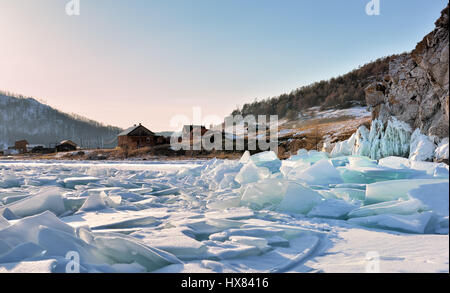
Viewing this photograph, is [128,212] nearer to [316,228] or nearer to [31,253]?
[31,253]

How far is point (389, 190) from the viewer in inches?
94.0

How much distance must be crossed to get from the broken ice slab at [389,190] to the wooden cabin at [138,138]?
31389mm

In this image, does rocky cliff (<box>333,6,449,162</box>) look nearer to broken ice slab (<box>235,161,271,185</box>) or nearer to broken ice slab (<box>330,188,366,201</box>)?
broken ice slab (<box>330,188,366,201</box>)

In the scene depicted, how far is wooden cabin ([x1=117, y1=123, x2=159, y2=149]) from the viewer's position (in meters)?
32.2

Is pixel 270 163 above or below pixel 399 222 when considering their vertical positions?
A: above

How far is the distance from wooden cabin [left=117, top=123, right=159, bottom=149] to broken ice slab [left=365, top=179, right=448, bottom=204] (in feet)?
103

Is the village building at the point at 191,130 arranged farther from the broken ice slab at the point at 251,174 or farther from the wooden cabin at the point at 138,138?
the broken ice slab at the point at 251,174

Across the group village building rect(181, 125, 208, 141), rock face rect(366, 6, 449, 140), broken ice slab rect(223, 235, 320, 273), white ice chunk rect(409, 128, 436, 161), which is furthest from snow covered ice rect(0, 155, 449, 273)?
village building rect(181, 125, 208, 141)

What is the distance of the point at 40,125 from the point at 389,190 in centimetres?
14138

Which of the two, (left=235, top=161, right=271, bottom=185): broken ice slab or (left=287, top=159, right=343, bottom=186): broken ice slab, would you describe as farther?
(left=235, top=161, right=271, bottom=185): broken ice slab

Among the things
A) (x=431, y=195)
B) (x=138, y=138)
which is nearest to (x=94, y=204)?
(x=431, y=195)

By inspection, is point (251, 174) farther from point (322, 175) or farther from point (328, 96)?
point (328, 96)

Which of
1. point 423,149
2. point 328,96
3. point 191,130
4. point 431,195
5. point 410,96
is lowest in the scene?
point 431,195

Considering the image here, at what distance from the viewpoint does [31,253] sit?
5.27 feet
